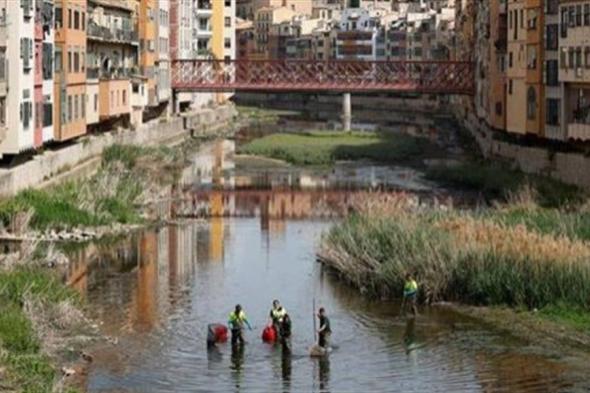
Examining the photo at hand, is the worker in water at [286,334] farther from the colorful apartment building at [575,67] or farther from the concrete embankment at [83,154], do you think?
the colorful apartment building at [575,67]

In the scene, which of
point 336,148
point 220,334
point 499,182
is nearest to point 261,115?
point 336,148

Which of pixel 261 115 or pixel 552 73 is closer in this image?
pixel 552 73

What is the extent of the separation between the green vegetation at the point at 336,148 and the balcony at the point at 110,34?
343 inches

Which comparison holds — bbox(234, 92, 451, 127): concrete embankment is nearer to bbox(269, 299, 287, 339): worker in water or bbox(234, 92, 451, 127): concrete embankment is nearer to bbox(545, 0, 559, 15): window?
bbox(545, 0, 559, 15): window

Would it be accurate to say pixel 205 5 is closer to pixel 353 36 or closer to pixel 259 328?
pixel 353 36

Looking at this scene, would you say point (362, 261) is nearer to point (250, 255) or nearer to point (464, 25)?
point (250, 255)

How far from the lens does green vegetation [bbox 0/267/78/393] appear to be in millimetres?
26000

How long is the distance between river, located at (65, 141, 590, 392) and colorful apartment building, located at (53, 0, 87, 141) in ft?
31.4

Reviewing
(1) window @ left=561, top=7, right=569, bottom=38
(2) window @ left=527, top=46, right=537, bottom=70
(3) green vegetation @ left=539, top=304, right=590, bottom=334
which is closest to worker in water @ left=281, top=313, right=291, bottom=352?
(3) green vegetation @ left=539, top=304, right=590, bottom=334

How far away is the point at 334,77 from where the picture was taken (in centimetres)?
10000

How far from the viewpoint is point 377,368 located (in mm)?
30172

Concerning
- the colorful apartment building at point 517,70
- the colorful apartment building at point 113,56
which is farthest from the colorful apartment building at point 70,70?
the colorful apartment building at point 517,70

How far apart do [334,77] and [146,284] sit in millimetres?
60790

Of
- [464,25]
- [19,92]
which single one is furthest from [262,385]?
[464,25]
